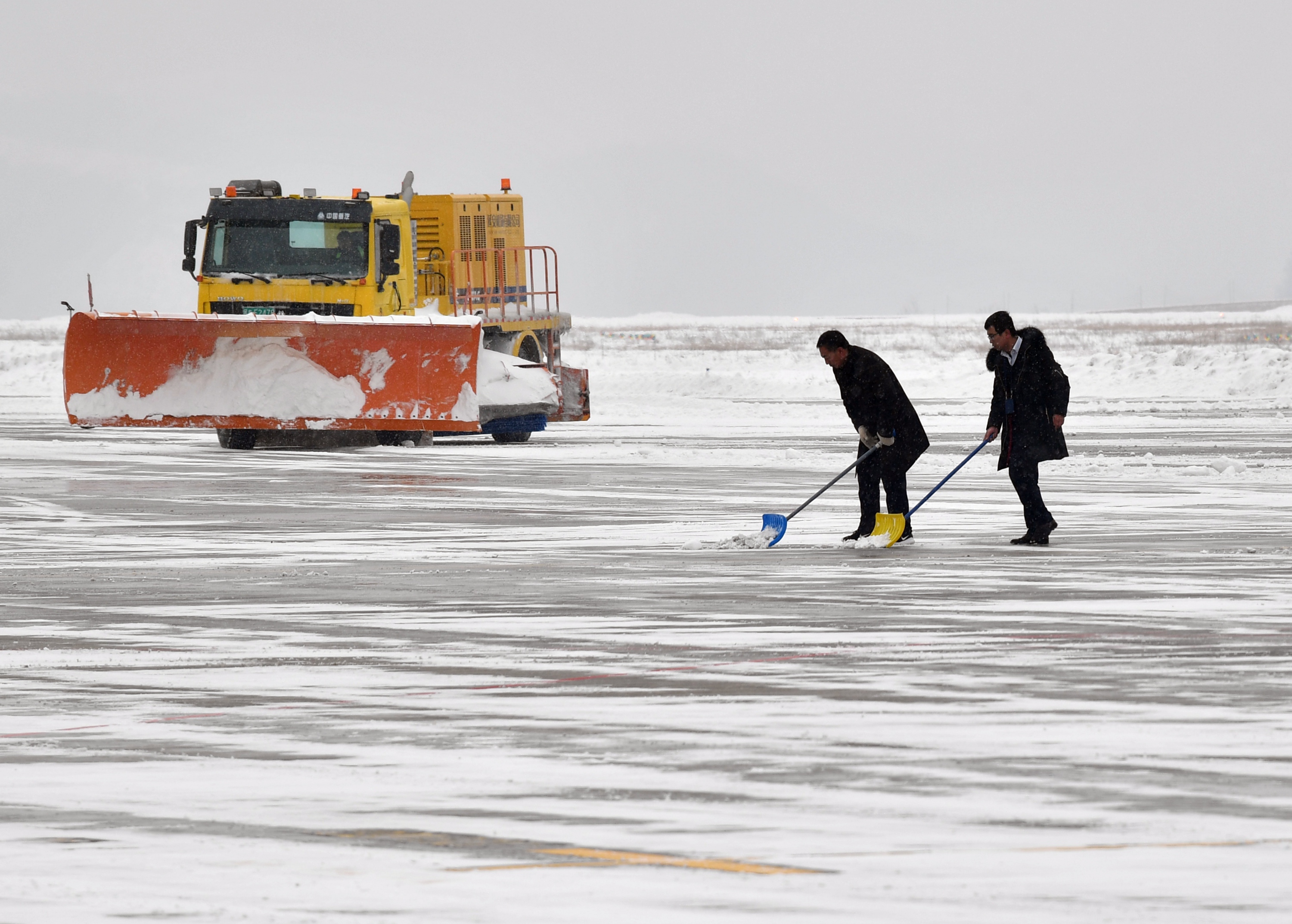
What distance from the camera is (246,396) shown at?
22547mm

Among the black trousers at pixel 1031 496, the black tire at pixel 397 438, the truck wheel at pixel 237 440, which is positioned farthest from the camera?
the black tire at pixel 397 438

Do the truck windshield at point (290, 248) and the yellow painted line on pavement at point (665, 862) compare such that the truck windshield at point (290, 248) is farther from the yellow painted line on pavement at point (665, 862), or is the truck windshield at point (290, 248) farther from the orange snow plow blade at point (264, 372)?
the yellow painted line on pavement at point (665, 862)

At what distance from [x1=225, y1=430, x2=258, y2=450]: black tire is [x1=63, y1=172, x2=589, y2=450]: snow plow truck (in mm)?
23

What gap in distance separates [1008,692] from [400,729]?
7.07ft

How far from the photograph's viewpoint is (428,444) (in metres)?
25.3

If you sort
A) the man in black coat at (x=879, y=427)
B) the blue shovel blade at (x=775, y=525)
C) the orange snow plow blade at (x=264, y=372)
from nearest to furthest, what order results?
the blue shovel blade at (x=775, y=525) → the man in black coat at (x=879, y=427) → the orange snow plow blade at (x=264, y=372)

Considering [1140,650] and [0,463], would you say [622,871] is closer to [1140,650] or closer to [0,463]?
[1140,650]

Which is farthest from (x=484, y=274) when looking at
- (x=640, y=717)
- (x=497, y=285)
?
(x=640, y=717)

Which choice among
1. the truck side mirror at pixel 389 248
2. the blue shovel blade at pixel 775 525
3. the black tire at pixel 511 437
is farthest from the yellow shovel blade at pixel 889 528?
the black tire at pixel 511 437

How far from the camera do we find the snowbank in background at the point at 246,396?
2248 centimetres

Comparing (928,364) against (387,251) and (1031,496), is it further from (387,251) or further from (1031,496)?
(1031,496)

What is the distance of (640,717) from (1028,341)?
6715 millimetres

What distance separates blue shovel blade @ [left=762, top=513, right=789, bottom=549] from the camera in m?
13.0

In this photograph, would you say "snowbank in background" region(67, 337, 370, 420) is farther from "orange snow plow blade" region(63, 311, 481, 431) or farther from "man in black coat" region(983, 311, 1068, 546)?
"man in black coat" region(983, 311, 1068, 546)
